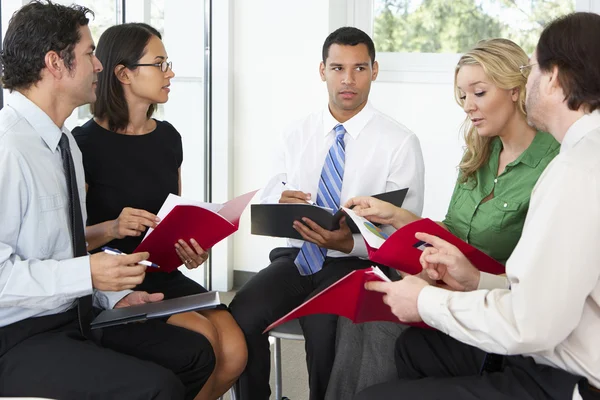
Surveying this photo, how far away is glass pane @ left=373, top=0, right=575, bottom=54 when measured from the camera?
4023mm

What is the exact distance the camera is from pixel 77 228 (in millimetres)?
1917

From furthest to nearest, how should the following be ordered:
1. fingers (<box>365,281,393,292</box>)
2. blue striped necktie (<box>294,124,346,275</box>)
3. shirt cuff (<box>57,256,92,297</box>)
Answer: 1. blue striped necktie (<box>294,124,346,275</box>)
2. shirt cuff (<box>57,256,92,297</box>)
3. fingers (<box>365,281,393,292</box>)

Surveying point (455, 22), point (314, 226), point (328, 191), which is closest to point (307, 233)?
point (314, 226)

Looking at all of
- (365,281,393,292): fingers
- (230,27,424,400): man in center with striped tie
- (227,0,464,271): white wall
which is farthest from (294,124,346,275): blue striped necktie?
(227,0,464,271): white wall

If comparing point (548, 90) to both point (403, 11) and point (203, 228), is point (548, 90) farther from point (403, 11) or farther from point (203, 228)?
point (403, 11)

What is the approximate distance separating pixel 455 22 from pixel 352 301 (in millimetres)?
2875

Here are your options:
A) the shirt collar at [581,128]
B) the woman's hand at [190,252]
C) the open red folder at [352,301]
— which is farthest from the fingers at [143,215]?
the shirt collar at [581,128]

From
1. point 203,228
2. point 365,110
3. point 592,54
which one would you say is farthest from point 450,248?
point 365,110

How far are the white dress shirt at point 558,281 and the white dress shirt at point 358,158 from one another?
1180mm

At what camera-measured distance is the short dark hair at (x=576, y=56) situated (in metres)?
1.56

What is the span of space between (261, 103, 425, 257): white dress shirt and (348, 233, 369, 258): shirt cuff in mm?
56

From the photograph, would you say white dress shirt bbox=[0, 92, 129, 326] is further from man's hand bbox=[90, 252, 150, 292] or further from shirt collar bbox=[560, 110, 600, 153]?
shirt collar bbox=[560, 110, 600, 153]

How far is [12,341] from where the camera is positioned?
176 centimetres

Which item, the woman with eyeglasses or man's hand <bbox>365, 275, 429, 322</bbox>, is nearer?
man's hand <bbox>365, 275, 429, 322</bbox>
